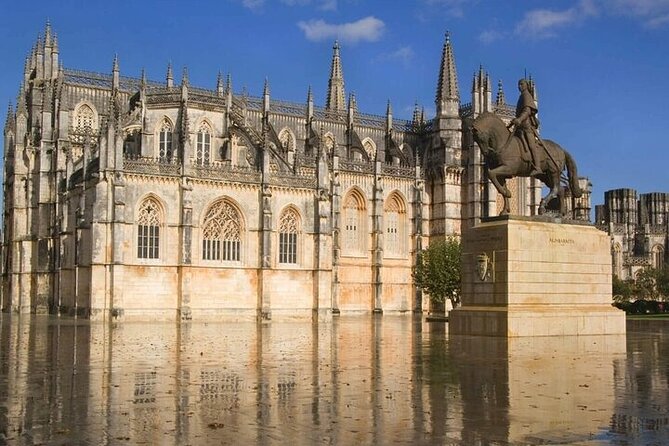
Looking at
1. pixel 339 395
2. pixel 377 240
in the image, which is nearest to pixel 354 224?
pixel 377 240

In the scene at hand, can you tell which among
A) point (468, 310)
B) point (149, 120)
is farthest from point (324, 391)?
point (149, 120)

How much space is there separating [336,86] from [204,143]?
31.2 meters

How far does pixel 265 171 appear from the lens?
57500mm

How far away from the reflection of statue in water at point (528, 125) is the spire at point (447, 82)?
5238 cm

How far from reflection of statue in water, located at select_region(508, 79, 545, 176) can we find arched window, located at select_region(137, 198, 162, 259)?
29.5 m

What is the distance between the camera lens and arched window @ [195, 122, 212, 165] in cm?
6556

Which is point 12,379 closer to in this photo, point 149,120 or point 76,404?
point 76,404

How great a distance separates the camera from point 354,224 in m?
74.8

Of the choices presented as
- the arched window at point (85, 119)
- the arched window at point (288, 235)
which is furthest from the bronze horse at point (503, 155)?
the arched window at point (85, 119)

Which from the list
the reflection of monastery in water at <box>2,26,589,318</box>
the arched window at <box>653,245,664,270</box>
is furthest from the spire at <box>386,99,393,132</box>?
the arched window at <box>653,245,664,270</box>

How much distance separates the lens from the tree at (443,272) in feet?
185

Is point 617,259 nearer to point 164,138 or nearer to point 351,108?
point 351,108

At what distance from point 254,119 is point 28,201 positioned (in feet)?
68.2

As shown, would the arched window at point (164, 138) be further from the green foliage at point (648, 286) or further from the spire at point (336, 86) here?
the green foliage at point (648, 286)
